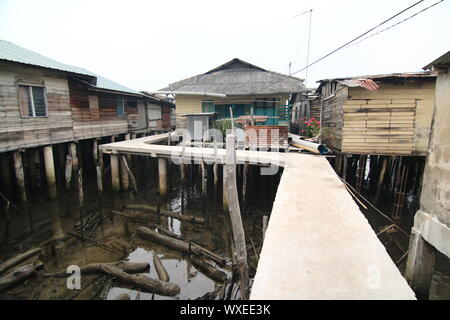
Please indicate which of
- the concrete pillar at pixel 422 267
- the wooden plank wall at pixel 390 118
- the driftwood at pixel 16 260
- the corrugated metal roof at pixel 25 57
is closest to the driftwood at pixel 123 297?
the driftwood at pixel 16 260

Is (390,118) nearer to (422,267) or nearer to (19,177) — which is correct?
(422,267)

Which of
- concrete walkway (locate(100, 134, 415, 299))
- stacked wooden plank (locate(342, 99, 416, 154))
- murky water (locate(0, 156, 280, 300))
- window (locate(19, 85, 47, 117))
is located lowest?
murky water (locate(0, 156, 280, 300))

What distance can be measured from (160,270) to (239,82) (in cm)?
1383

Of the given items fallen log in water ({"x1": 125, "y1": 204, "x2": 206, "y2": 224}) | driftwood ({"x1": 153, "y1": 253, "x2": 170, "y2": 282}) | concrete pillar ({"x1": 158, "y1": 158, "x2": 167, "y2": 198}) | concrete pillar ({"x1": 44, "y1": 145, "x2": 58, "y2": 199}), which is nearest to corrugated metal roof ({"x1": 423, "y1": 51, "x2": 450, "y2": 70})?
driftwood ({"x1": 153, "y1": 253, "x2": 170, "y2": 282})

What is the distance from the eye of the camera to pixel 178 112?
16.6m

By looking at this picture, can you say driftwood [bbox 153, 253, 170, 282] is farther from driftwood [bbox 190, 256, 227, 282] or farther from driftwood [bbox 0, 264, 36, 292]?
driftwood [bbox 0, 264, 36, 292]

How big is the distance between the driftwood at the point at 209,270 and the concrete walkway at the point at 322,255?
8.15 ft

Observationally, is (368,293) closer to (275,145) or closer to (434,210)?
(434,210)

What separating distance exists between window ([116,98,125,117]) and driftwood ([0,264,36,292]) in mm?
11520

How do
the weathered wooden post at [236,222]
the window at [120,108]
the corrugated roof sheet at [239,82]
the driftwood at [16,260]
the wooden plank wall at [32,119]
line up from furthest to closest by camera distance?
the window at [120,108] < the corrugated roof sheet at [239,82] < the wooden plank wall at [32,119] < the driftwood at [16,260] < the weathered wooden post at [236,222]

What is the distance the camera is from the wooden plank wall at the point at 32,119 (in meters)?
8.30

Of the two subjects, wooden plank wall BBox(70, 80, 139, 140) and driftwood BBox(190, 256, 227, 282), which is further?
wooden plank wall BBox(70, 80, 139, 140)

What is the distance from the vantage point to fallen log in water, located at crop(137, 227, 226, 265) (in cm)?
620

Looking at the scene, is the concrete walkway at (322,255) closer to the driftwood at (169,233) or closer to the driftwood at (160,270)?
the driftwood at (160,270)
